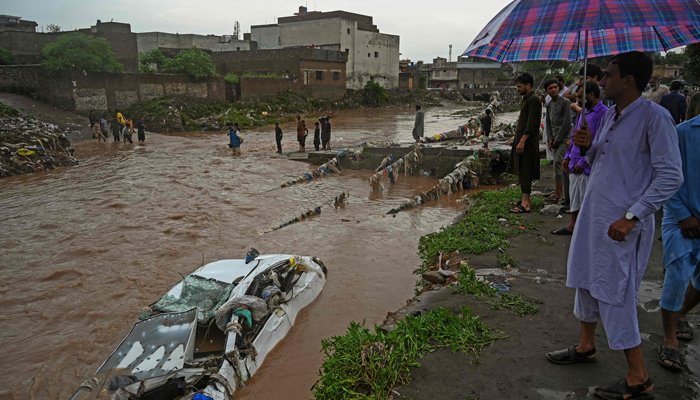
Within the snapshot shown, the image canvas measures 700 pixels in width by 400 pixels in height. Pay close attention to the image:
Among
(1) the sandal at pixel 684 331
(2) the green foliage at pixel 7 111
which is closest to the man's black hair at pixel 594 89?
(1) the sandal at pixel 684 331

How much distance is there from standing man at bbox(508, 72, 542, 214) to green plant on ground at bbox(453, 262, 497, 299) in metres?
2.60

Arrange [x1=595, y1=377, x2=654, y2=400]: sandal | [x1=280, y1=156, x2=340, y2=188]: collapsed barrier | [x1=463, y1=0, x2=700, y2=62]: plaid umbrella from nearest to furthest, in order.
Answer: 1. [x1=595, y1=377, x2=654, y2=400]: sandal
2. [x1=463, y1=0, x2=700, y2=62]: plaid umbrella
3. [x1=280, y1=156, x2=340, y2=188]: collapsed barrier

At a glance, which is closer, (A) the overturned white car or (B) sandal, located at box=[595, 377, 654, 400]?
(B) sandal, located at box=[595, 377, 654, 400]

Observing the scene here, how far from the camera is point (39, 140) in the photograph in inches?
691

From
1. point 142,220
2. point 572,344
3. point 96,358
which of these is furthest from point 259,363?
point 142,220

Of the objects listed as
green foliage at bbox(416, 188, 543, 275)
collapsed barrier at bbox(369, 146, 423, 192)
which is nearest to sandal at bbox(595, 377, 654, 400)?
green foliage at bbox(416, 188, 543, 275)

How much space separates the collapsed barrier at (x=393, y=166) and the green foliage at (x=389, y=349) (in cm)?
876

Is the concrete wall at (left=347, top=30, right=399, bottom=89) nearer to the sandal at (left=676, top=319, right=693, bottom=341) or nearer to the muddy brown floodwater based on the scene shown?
the muddy brown floodwater

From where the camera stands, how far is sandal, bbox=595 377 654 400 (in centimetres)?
260

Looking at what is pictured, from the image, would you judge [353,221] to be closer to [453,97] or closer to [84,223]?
[84,223]

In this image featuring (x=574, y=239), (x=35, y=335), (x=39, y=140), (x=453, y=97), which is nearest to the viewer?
(x=574, y=239)

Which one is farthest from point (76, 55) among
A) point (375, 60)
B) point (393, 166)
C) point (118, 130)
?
point (375, 60)

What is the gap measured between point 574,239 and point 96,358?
204 inches

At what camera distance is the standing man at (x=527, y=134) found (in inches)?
247
